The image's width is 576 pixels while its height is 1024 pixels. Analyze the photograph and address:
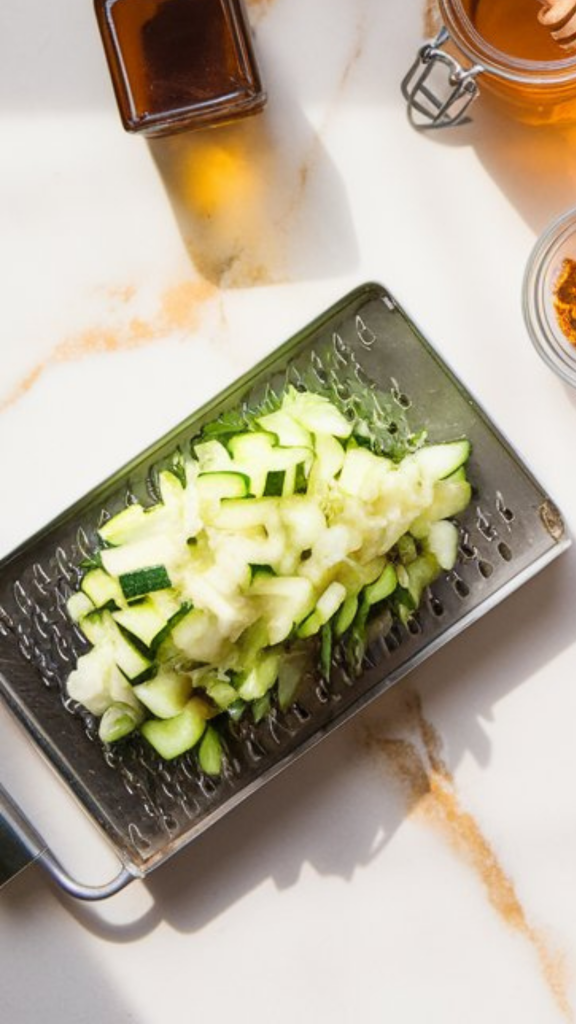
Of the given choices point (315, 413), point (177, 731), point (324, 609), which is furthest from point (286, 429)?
point (177, 731)

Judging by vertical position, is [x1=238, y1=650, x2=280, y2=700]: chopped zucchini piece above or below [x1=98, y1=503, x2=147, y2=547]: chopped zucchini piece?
below

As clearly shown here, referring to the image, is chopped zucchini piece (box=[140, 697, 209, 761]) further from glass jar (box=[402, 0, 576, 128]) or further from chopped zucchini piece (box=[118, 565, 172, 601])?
glass jar (box=[402, 0, 576, 128])

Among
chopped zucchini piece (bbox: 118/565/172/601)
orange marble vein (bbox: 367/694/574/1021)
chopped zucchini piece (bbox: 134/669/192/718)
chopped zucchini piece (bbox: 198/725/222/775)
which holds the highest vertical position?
chopped zucchini piece (bbox: 118/565/172/601)

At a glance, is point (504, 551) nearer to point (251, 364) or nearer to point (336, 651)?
point (336, 651)

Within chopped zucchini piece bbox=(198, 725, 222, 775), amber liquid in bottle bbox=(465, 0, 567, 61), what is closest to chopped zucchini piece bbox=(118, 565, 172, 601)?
chopped zucchini piece bbox=(198, 725, 222, 775)

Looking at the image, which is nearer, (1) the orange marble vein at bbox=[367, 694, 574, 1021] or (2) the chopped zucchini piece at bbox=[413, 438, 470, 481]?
(2) the chopped zucchini piece at bbox=[413, 438, 470, 481]

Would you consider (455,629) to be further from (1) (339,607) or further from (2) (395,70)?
(2) (395,70)
